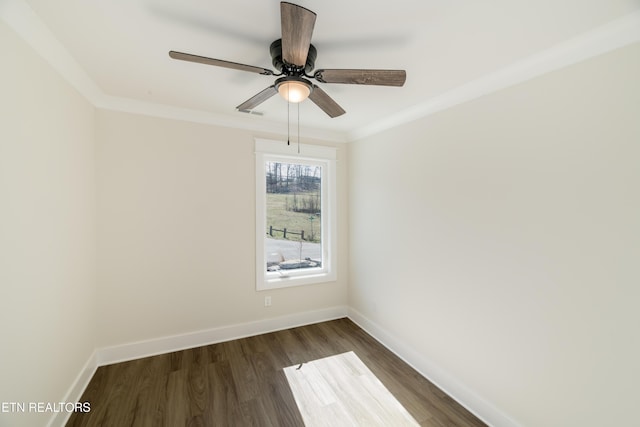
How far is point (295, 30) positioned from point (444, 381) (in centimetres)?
264

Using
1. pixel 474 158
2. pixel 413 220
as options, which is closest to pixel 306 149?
pixel 413 220

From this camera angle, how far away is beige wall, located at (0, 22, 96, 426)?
48.4 inches

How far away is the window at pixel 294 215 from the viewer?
295 centimetres

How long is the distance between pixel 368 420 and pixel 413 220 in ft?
5.33

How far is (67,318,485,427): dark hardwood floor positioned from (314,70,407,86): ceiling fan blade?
2.25m

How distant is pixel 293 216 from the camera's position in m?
A: 3.29

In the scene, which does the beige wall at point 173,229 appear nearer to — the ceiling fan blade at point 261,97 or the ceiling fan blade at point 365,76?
the ceiling fan blade at point 261,97

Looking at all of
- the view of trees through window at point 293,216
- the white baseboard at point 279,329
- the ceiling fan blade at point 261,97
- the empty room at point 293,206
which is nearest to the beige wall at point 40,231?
the empty room at point 293,206

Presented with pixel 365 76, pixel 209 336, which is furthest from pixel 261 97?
pixel 209 336

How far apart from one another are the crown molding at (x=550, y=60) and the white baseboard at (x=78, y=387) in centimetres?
347

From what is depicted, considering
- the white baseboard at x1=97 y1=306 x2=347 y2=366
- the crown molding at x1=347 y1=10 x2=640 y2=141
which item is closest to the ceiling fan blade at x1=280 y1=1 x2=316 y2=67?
the crown molding at x1=347 y1=10 x2=640 y2=141

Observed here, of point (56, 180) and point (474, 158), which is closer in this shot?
point (56, 180)

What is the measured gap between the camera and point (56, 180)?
1658 mm

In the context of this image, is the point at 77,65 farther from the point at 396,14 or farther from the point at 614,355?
the point at 614,355
